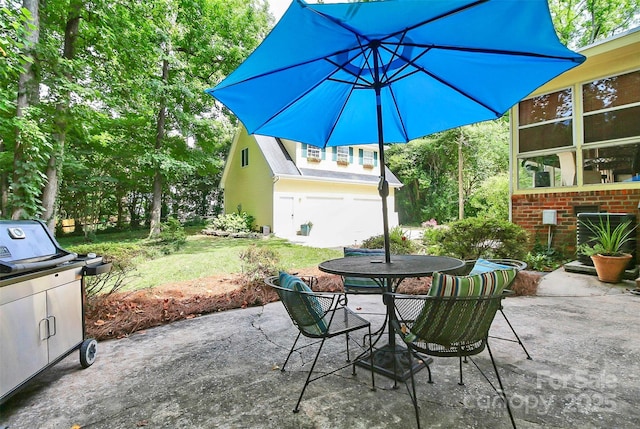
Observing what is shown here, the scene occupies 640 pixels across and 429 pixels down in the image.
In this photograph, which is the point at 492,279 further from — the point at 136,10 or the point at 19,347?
the point at 136,10

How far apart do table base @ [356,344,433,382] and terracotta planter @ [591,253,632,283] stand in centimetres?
425

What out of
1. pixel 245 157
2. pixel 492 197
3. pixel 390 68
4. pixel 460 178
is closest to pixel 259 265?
pixel 390 68

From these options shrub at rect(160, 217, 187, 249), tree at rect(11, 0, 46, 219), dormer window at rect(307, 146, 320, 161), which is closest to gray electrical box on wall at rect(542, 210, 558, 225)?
tree at rect(11, 0, 46, 219)

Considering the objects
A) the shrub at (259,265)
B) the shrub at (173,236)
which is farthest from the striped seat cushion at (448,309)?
the shrub at (173,236)

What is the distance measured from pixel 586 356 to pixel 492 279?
5.30 ft

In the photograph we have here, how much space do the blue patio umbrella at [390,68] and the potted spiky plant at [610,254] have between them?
3.56 metres

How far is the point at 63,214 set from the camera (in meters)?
15.0

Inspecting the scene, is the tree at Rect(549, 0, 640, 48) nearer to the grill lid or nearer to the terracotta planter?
the terracotta planter

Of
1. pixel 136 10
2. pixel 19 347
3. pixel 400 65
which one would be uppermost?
pixel 136 10

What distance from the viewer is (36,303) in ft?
6.86

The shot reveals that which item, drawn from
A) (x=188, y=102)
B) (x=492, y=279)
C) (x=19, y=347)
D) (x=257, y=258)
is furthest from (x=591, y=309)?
(x=188, y=102)

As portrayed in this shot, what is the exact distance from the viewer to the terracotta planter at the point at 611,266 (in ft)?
16.1

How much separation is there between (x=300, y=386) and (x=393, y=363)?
2.38ft

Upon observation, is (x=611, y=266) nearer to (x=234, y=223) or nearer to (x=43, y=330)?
(x=43, y=330)
